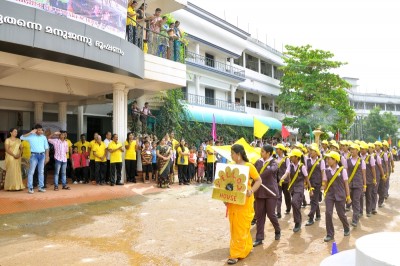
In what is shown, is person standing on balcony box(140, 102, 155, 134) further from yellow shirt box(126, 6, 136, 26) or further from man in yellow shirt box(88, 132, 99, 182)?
yellow shirt box(126, 6, 136, 26)

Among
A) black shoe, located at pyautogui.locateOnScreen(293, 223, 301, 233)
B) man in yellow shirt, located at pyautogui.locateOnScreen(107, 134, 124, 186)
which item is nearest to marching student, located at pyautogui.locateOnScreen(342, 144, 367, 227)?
black shoe, located at pyautogui.locateOnScreen(293, 223, 301, 233)

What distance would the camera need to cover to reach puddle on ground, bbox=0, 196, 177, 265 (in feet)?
17.3

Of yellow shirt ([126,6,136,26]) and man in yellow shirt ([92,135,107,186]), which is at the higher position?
yellow shirt ([126,6,136,26])

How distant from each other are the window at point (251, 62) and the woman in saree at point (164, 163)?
23321 mm

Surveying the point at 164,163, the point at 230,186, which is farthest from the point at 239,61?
the point at 230,186

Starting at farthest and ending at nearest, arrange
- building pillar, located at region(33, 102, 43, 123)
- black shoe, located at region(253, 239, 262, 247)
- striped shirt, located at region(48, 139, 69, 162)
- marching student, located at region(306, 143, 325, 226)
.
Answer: building pillar, located at region(33, 102, 43, 123), striped shirt, located at region(48, 139, 69, 162), marching student, located at region(306, 143, 325, 226), black shoe, located at region(253, 239, 262, 247)

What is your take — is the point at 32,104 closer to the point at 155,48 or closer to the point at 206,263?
the point at 155,48

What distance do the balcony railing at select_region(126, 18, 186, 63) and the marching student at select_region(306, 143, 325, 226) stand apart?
664 cm

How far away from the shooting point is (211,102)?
2636cm

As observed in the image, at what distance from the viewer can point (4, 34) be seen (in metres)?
7.58

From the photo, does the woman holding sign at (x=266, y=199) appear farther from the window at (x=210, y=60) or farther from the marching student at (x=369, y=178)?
the window at (x=210, y=60)

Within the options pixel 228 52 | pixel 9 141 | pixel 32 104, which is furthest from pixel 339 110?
pixel 9 141

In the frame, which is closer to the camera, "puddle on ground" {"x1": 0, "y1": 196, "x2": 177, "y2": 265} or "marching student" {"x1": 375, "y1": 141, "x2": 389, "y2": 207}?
"puddle on ground" {"x1": 0, "y1": 196, "x2": 177, "y2": 265}

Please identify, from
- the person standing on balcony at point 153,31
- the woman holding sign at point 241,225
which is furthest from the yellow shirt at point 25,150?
the woman holding sign at point 241,225
